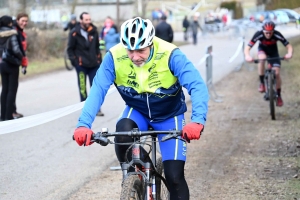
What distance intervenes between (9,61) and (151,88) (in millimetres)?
6699

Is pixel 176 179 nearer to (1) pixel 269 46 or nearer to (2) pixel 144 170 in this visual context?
(2) pixel 144 170

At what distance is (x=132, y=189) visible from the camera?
4.58 meters

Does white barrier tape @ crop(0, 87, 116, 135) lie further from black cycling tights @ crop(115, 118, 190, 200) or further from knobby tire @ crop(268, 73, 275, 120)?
knobby tire @ crop(268, 73, 275, 120)

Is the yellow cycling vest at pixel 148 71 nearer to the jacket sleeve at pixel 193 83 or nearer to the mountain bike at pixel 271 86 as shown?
the jacket sleeve at pixel 193 83

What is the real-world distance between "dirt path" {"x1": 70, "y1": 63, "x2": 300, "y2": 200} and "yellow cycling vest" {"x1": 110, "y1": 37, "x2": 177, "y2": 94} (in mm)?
2160

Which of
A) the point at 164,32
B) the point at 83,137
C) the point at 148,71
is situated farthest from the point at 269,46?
the point at 164,32

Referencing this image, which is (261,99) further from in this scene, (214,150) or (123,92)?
(123,92)

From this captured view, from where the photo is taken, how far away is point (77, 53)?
1209 centimetres

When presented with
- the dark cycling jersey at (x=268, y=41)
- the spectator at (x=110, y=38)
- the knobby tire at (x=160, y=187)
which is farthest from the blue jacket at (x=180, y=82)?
the spectator at (x=110, y=38)

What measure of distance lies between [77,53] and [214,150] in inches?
153

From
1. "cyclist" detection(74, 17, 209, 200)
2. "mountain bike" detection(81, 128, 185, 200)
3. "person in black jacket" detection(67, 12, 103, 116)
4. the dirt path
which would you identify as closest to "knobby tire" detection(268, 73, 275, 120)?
the dirt path

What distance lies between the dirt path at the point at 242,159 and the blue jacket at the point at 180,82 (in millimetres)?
2225

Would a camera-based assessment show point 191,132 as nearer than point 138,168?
Yes

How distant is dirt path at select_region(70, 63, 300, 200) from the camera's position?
7102 millimetres
